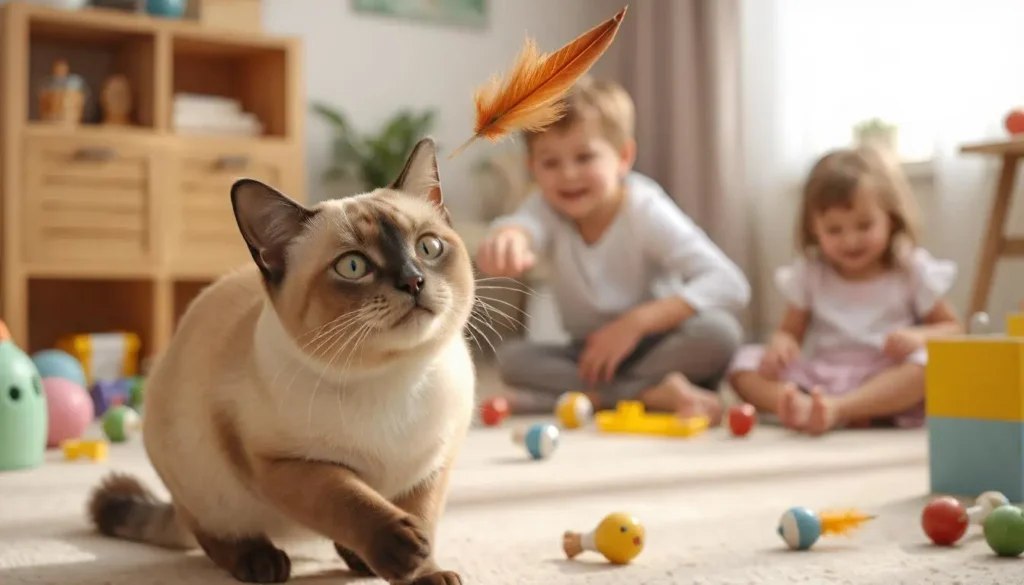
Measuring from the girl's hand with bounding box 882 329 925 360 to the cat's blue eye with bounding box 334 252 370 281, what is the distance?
5.12ft

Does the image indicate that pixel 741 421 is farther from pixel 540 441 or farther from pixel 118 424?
pixel 118 424

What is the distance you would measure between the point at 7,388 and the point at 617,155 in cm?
140

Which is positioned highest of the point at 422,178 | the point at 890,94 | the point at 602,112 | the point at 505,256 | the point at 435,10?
the point at 435,10

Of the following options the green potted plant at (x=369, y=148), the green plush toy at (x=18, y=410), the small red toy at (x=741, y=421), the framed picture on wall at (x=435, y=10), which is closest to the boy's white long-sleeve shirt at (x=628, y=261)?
the small red toy at (x=741, y=421)

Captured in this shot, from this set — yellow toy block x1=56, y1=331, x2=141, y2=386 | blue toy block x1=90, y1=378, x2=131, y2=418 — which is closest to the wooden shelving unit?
yellow toy block x1=56, y1=331, x2=141, y2=386

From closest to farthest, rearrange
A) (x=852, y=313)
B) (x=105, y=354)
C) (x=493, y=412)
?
1. (x=493, y=412)
2. (x=852, y=313)
3. (x=105, y=354)

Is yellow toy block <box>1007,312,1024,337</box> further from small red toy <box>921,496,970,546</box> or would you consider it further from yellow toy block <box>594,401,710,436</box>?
yellow toy block <box>594,401,710,436</box>

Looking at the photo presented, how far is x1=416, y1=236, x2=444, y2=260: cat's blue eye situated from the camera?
81cm

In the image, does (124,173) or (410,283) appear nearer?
(410,283)

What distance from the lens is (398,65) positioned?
4.06m

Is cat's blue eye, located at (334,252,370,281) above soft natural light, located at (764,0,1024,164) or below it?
below

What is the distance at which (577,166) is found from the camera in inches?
92.9

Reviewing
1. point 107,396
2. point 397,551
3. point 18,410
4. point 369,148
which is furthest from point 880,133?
point 397,551

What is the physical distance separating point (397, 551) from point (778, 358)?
162cm
